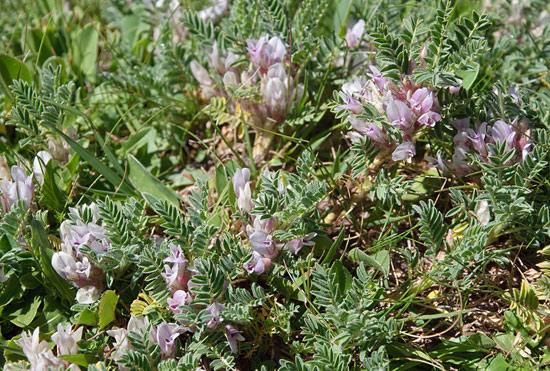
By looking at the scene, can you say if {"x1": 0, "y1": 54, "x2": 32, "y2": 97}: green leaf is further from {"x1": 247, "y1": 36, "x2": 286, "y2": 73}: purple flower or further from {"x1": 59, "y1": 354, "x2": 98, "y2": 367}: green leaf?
{"x1": 59, "y1": 354, "x2": 98, "y2": 367}: green leaf

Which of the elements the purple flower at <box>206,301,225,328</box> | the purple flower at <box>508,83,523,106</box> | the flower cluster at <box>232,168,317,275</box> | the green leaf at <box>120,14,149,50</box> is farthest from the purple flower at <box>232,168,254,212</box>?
the green leaf at <box>120,14,149,50</box>

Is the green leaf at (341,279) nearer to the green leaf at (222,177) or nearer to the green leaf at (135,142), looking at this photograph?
the green leaf at (222,177)

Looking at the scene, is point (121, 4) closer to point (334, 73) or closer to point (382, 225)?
point (334, 73)

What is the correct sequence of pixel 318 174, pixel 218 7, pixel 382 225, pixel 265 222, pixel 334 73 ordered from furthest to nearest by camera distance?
pixel 218 7 → pixel 334 73 → pixel 318 174 → pixel 382 225 → pixel 265 222

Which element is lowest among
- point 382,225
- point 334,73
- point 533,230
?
point 382,225

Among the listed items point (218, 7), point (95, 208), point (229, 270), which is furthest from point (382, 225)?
point (218, 7)

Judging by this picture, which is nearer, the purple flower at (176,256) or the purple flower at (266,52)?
the purple flower at (176,256)

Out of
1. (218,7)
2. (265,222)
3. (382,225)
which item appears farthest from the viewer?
(218,7)

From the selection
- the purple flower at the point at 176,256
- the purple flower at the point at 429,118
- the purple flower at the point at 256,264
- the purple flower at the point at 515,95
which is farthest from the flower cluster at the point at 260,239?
the purple flower at the point at 515,95
